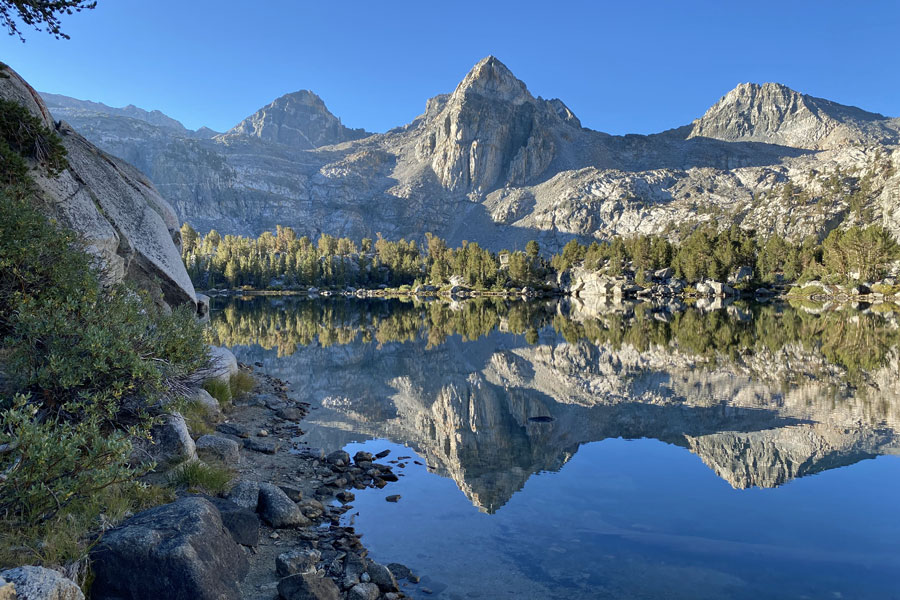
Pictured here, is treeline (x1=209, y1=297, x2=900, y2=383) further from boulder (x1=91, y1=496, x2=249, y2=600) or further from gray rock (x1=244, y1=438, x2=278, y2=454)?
boulder (x1=91, y1=496, x2=249, y2=600)

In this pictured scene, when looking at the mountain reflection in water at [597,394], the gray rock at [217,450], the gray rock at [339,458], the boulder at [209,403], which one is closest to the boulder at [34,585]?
the gray rock at [217,450]

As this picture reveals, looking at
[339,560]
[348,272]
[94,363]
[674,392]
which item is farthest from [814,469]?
[348,272]

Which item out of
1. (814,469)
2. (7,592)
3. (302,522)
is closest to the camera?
(7,592)

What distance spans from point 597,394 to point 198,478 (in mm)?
16973

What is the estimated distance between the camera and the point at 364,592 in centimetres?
744

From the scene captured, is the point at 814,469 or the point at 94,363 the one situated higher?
the point at 94,363

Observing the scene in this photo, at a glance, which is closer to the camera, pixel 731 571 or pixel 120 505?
pixel 120 505

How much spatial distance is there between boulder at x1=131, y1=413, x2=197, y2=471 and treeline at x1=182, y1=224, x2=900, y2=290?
4356 inches

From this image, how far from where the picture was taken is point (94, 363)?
7898 mm

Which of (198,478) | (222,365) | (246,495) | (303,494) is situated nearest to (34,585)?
(198,478)

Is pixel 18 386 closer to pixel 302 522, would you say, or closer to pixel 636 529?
pixel 302 522

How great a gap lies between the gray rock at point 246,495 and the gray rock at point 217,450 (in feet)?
7.12

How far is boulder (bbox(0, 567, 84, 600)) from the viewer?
4.45 metres

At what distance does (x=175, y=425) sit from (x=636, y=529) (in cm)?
982
